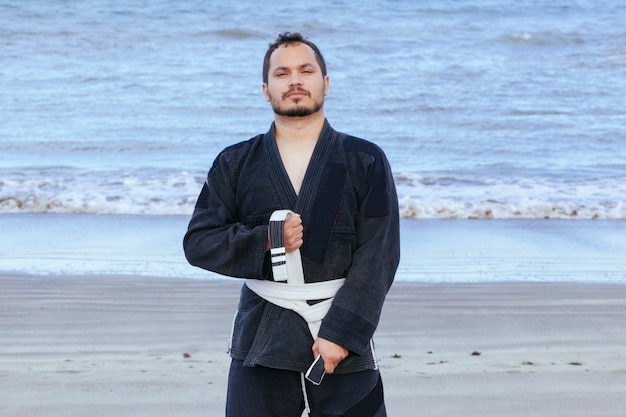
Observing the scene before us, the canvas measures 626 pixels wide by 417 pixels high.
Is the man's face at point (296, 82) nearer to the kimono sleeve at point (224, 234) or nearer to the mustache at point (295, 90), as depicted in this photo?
the mustache at point (295, 90)

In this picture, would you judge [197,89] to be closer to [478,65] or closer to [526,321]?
[478,65]

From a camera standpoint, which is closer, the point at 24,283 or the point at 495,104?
the point at 24,283

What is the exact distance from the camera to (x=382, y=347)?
445 cm

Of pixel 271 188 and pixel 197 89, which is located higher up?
pixel 271 188

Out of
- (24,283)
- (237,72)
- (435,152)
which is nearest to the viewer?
(24,283)

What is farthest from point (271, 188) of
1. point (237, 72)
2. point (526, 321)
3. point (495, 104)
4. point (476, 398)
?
point (237, 72)

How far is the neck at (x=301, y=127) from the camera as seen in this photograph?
7.56 feet

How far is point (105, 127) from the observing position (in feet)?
45.1

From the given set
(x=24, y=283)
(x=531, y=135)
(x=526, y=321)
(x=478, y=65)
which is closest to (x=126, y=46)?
(x=478, y=65)

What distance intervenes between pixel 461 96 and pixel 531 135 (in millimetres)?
3195

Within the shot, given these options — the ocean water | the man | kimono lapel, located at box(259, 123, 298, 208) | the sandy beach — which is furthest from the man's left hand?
the ocean water

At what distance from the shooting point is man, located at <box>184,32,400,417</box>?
2.20 meters

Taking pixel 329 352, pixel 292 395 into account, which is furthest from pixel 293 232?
pixel 292 395

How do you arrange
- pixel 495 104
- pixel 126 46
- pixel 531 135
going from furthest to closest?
pixel 126 46
pixel 495 104
pixel 531 135
